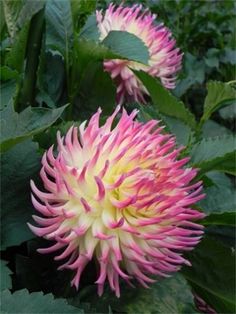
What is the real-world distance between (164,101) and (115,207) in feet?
0.99

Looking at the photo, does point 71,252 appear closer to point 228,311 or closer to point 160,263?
point 160,263

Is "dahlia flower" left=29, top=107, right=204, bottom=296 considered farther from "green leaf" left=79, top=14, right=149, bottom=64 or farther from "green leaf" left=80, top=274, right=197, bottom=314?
"green leaf" left=79, top=14, right=149, bottom=64

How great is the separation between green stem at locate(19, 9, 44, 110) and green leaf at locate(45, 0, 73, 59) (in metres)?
0.03

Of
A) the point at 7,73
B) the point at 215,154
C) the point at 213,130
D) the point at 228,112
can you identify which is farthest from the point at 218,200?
the point at 228,112

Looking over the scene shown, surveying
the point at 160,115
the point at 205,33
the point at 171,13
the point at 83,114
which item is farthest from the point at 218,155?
the point at 205,33

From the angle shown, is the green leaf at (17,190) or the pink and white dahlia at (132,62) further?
the pink and white dahlia at (132,62)

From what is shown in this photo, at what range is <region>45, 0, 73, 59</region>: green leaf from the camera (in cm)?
85

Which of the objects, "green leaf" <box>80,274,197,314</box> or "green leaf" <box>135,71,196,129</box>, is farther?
"green leaf" <box>135,71,196,129</box>

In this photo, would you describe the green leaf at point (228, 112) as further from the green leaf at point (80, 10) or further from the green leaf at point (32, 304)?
the green leaf at point (32, 304)

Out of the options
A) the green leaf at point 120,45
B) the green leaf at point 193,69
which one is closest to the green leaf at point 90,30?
the green leaf at point 120,45

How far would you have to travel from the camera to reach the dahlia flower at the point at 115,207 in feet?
1.90

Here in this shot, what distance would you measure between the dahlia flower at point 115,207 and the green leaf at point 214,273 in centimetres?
17

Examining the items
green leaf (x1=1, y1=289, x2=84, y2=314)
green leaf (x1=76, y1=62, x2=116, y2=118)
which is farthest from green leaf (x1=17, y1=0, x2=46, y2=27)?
green leaf (x1=1, y1=289, x2=84, y2=314)

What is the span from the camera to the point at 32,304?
22.6 inches
